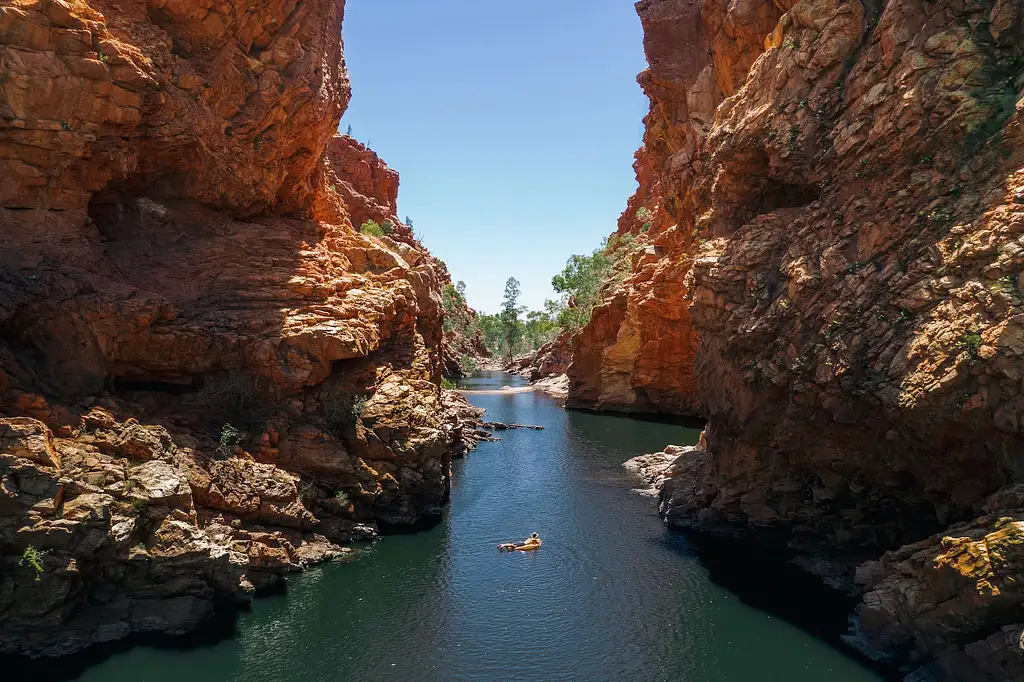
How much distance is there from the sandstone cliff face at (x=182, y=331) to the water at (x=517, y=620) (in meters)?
1.61

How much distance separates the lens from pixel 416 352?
30438 millimetres

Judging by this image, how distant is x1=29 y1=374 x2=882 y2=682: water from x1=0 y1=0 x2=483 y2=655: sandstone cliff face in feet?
5.27

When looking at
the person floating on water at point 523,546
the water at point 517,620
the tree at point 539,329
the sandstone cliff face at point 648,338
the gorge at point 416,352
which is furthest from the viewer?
the tree at point 539,329

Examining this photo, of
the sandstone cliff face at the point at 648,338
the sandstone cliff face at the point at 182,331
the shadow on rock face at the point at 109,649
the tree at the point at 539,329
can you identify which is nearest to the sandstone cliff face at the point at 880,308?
the sandstone cliff face at the point at 182,331

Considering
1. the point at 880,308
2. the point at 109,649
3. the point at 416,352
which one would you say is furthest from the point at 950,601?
the point at 416,352

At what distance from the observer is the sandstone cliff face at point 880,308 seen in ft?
49.0

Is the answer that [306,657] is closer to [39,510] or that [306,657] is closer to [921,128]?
[39,510]

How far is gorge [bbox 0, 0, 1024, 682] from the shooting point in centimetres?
1575

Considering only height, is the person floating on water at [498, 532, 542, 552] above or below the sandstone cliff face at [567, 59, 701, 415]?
below

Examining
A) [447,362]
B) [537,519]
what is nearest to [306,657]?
[537,519]

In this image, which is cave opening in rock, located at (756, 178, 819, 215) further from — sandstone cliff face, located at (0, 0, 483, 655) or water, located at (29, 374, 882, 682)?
sandstone cliff face, located at (0, 0, 483, 655)

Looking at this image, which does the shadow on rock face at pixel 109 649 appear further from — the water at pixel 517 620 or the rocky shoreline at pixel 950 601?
the rocky shoreline at pixel 950 601

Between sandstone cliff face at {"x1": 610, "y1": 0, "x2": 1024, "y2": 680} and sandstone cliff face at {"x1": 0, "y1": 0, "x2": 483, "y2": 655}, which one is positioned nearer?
sandstone cliff face at {"x1": 610, "y1": 0, "x2": 1024, "y2": 680}

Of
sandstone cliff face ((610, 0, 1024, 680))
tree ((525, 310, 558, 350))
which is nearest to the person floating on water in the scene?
sandstone cliff face ((610, 0, 1024, 680))
